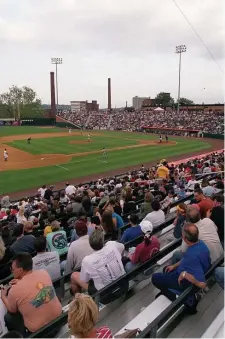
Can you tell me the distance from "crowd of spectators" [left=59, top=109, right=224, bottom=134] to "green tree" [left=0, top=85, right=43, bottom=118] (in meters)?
34.0

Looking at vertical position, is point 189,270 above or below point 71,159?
above

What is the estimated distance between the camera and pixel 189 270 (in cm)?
426

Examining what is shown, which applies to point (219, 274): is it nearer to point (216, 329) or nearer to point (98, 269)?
point (216, 329)

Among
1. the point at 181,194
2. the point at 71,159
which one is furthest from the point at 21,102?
the point at 181,194

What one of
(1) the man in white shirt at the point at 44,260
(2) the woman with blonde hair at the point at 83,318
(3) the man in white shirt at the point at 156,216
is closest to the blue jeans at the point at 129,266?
(1) the man in white shirt at the point at 44,260

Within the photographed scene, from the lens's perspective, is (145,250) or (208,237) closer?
(208,237)

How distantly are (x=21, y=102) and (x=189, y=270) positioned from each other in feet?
398

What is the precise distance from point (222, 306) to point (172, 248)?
170 centimetres

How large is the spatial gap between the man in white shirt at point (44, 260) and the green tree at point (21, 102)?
11316 centimetres

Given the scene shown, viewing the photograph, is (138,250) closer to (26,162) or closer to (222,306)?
(222,306)

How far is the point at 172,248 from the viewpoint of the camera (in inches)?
240

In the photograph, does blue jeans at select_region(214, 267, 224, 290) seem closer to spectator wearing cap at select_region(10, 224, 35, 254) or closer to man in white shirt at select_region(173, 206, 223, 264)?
man in white shirt at select_region(173, 206, 223, 264)

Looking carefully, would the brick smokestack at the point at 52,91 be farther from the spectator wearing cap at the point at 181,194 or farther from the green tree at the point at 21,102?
the spectator wearing cap at the point at 181,194

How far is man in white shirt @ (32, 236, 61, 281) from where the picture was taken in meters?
5.22
